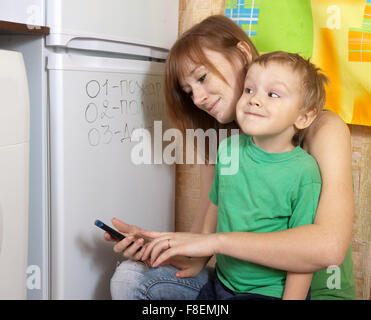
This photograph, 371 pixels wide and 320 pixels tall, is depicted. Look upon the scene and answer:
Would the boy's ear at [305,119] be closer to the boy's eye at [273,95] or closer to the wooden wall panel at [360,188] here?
the boy's eye at [273,95]

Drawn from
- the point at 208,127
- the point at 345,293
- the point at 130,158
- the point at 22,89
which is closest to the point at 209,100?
the point at 208,127

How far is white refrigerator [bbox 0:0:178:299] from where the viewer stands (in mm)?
1032

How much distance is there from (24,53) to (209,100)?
16.3 inches

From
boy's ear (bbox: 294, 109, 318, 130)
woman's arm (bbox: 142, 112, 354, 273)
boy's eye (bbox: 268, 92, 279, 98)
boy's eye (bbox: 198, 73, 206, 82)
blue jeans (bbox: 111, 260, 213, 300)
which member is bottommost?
blue jeans (bbox: 111, 260, 213, 300)

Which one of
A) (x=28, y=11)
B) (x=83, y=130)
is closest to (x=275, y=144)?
(x=83, y=130)

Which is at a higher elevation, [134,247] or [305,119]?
[305,119]

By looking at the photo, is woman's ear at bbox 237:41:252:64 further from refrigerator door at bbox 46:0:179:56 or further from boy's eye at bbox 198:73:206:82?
refrigerator door at bbox 46:0:179:56

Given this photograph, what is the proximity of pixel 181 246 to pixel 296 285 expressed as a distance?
0.22 meters

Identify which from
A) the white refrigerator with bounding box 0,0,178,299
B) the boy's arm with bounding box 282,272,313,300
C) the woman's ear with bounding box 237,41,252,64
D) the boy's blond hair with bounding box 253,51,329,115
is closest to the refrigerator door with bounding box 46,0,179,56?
the white refrigerator with bounding box 0,0,178,299

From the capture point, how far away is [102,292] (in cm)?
121

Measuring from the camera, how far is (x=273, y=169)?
93cm

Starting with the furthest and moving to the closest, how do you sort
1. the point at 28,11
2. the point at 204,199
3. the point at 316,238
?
1. the point at 204,199
2. the point at 28,11
3. the point at 316,238

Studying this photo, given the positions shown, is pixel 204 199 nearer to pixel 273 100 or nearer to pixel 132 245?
pixel 132 245

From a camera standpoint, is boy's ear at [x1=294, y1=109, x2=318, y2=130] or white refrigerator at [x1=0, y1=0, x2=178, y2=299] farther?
white refrigerator at [x1=0, y1=0, x2=178, y2=299]
